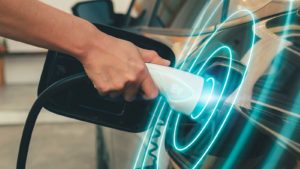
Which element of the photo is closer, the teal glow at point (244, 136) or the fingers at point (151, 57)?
the teal glow at point (244, 136)

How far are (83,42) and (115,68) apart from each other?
0.06 m

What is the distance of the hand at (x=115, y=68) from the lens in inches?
24.1

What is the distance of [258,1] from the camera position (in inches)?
29.2

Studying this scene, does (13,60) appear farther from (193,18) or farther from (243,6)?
(243,6)

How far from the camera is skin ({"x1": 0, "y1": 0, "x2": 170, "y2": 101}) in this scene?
2.01 ft

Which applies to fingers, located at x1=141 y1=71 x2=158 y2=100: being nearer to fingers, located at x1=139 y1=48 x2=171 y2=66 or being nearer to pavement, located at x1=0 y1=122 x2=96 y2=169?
fingers, located at x1=139 y1=48 x2=171 y2=66

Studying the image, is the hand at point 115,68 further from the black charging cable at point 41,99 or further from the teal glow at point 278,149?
the teal glow at point 278,149

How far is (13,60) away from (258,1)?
2.48 m

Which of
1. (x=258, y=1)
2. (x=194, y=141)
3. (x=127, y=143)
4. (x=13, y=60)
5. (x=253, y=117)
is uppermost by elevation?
(x=258, y=1)

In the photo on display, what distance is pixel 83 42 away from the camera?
2.05 ft

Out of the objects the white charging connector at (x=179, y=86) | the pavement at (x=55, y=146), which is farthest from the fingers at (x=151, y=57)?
the pavement at (x=55, y=146)

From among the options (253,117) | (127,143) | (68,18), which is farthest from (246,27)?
(127,143)

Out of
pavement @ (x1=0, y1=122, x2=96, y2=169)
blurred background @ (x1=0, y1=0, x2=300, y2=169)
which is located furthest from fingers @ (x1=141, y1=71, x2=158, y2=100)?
pavement @ (x1=0, y1=122, x2=96, y2=169)

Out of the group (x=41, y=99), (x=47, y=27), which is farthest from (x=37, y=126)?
(x=47, y=27)
